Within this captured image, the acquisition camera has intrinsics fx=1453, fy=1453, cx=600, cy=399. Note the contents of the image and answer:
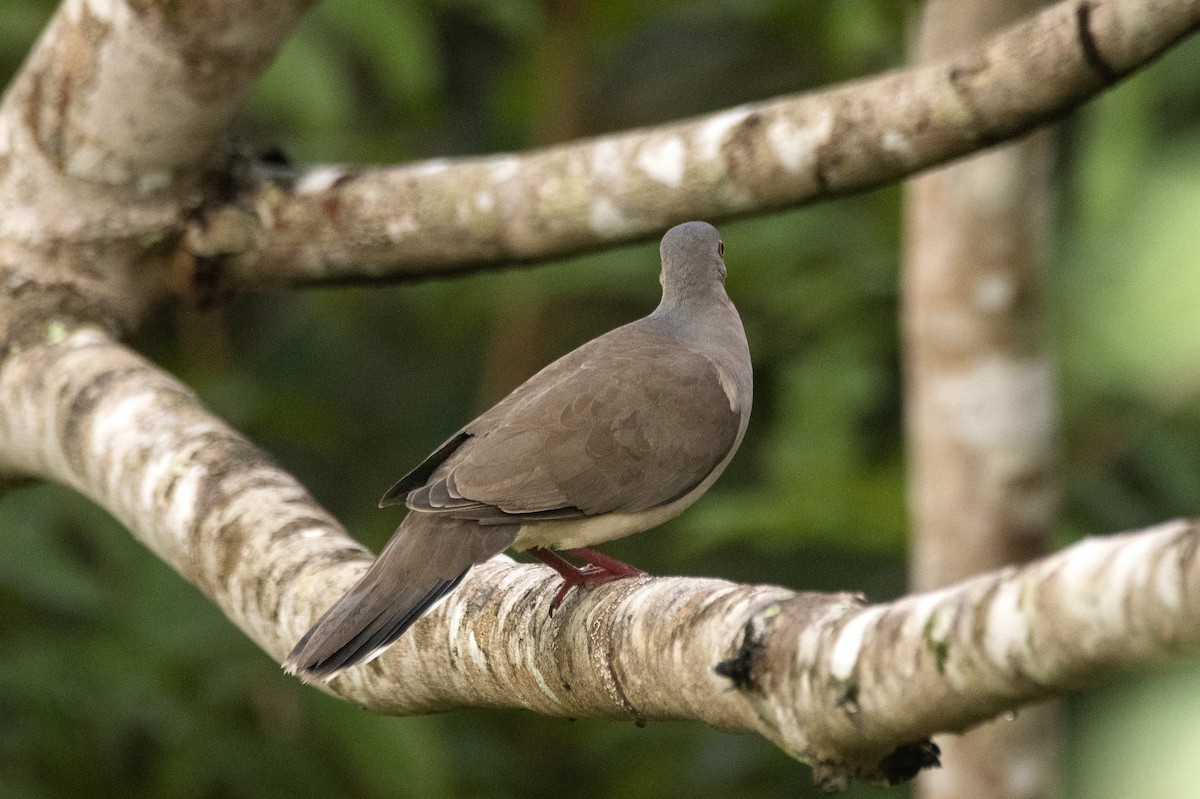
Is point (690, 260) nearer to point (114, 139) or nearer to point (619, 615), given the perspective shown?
point (619, 615)

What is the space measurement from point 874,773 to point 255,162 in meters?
2.88

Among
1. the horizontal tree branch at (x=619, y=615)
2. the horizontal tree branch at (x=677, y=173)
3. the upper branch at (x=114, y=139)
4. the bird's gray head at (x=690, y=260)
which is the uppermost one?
→ the upper branch at (x=114, y=139)

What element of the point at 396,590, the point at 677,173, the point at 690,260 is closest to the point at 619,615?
the point at 396,590

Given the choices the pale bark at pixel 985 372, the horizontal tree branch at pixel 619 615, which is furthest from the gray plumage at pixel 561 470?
the pale bark at pixel 985 372

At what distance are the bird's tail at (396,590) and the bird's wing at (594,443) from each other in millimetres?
42

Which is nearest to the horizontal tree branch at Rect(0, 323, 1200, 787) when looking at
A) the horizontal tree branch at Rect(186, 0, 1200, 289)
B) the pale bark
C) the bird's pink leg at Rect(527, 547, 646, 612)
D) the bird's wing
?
the bird's pink leg at Rect(527, 547, 646, 612)

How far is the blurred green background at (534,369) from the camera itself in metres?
4.43

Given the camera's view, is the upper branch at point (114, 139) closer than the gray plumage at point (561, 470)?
No

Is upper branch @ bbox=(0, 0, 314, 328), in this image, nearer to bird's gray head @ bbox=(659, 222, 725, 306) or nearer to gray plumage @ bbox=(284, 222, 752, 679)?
bird's gray head @ bbox=(659, 222, 725, 306)

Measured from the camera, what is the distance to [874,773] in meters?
1.83

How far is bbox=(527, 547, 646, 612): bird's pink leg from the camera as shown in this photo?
2.61 meters

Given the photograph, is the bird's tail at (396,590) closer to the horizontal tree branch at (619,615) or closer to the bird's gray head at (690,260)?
the horizontal tree branch at (619,615)

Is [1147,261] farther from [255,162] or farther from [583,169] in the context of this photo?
[255,162]

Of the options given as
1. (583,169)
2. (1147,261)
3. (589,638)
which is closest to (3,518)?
(583,169)
